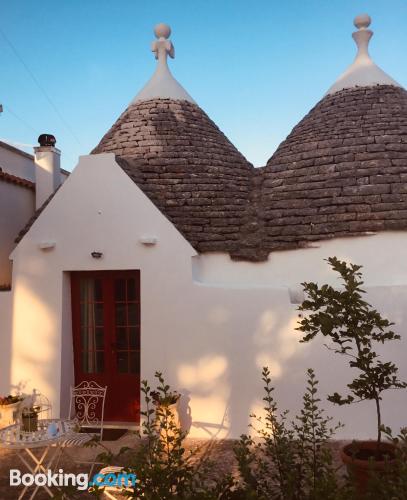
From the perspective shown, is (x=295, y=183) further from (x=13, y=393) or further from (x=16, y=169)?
(x=16, y=169)

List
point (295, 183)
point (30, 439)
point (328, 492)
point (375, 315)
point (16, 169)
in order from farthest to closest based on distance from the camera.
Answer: point (16, 169) → point (295, 183) → point (30, 439) → point (375, 315) → point (328, 492)

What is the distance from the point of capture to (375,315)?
15.1ft

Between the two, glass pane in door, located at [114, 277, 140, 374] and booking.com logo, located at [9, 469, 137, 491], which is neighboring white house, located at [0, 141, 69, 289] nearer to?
glass pane in door, located at [114, 277, 140, 374]

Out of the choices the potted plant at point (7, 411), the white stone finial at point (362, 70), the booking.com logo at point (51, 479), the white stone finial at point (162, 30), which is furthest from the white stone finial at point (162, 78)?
the booking.com logo at point (51, 479)

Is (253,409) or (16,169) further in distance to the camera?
(16,169)

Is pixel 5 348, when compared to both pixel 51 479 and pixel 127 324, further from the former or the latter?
pixel 51 479

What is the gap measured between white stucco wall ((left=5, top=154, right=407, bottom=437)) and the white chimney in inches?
115

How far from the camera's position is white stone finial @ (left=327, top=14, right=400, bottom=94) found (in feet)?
33.6

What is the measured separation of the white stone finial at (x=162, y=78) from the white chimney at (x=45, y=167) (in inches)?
89.8

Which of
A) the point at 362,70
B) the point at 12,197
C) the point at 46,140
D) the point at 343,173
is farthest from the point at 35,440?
the point at 362,70

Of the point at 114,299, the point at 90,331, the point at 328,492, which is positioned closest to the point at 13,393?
the point at 90,331

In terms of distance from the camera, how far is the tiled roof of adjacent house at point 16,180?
10944mm

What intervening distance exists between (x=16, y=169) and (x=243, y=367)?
27.3 ft

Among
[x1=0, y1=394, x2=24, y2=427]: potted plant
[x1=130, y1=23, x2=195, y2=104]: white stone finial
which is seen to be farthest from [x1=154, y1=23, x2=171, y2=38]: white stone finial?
[x1=0, y1=394, x2=24, y2=427]: potted plant
